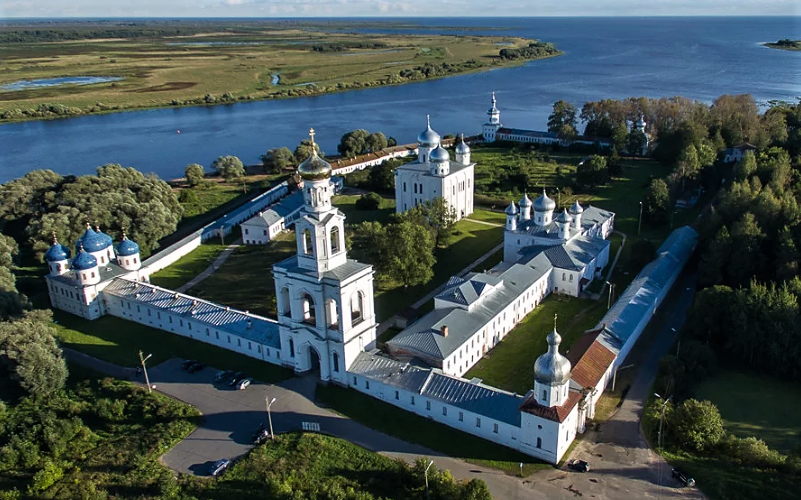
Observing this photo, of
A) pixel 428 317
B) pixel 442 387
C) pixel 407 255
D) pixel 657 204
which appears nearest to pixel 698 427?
pixel 442 387

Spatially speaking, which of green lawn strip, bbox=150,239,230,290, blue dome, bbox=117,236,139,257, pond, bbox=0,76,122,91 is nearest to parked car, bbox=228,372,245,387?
green lawn strip, bbox=150,239,230,290

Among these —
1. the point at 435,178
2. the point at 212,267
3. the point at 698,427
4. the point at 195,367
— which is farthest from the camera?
the point at 435,178

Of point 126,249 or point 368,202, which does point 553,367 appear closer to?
point 126,249

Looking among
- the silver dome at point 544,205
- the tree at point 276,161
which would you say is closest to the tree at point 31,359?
the silver dome at point 544,205

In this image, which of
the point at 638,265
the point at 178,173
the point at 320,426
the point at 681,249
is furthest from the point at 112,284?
the point at 178,173

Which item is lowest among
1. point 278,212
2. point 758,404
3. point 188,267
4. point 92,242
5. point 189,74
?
point 758,404

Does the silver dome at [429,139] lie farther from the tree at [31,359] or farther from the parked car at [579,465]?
the parked car at [579,465]
